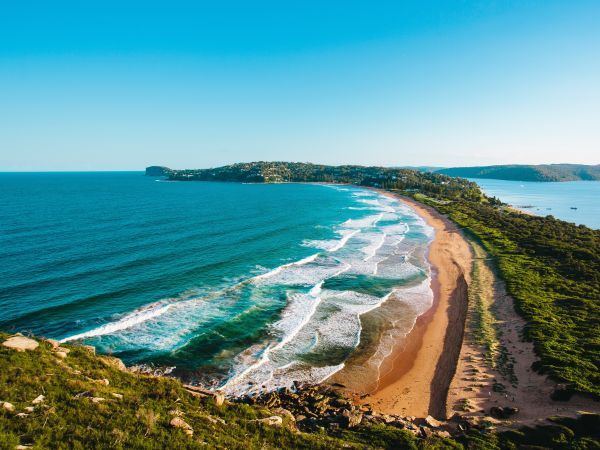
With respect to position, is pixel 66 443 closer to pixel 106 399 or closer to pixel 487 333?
pixel 106 399

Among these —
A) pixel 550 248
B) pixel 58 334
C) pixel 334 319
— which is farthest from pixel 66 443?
pixel 550 248

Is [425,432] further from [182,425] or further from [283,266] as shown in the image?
[283,266]

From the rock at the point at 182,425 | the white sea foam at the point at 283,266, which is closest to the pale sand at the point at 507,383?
the rock at the point at 182,425

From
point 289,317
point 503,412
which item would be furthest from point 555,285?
point 289,317

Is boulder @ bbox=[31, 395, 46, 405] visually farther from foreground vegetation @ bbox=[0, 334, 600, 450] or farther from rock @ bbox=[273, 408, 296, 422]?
rock @ bbox=[273, 408, 296, 422]

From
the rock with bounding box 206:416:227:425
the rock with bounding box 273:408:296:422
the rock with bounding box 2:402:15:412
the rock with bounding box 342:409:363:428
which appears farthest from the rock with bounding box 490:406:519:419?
the rock with bounding box 2:402:15:412

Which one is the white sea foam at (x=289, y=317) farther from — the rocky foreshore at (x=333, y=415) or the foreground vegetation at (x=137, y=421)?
the foreground vegetation at (x=137, y=421)
